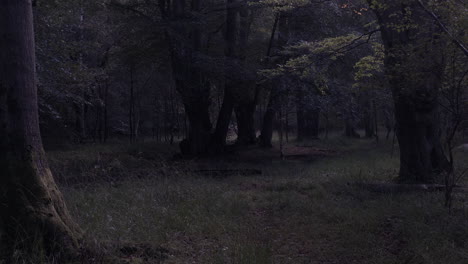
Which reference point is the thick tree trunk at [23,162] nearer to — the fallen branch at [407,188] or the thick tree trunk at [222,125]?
the fallen branch at [407,188]

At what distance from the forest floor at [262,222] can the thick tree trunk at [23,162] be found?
1.44 feet

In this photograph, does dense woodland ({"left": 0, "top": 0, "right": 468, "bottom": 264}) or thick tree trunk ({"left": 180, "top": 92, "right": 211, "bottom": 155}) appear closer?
dense woodland ({"left": 0, "top": 0, "right": 468, "bottom": 264})

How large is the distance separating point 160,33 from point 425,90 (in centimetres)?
1024

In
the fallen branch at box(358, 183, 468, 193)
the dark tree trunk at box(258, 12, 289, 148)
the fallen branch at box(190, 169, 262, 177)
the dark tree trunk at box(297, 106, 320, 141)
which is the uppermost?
the dark tree trunk at box(258, 12, 289, 148)

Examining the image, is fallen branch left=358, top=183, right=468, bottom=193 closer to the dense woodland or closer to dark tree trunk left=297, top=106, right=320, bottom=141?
the dense woodland

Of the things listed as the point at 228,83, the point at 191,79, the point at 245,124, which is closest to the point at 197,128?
the point at 191,79

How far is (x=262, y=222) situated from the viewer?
22.9 ft

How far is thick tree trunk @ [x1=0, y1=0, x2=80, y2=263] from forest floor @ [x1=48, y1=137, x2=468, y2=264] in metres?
0.44

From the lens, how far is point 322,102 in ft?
57.7

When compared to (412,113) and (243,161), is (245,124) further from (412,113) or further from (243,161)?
(412,113)

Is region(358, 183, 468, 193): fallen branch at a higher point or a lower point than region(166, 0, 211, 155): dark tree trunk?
lower

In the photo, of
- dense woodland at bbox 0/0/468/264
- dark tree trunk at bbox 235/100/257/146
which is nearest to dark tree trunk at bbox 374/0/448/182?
dense woodland at bbox 0/0/468/264

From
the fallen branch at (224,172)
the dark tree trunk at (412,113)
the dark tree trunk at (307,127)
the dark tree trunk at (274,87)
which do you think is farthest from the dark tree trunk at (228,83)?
the dark tree trunk at (307,127)

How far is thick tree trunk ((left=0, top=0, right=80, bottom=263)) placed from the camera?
423 cm
